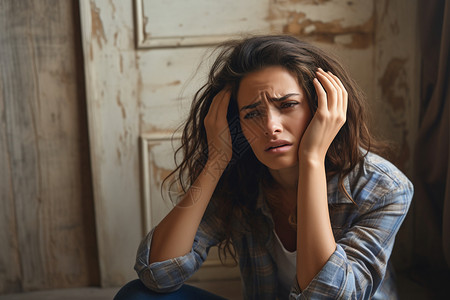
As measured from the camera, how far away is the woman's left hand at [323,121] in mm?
1043

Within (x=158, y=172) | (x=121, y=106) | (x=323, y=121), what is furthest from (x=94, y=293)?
(x=323, y=121)

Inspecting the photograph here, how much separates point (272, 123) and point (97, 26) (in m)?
0.99

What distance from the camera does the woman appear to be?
101cm

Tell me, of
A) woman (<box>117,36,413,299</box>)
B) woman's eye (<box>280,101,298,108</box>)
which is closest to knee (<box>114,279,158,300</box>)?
woman (<box>117,36,413,299</box>)

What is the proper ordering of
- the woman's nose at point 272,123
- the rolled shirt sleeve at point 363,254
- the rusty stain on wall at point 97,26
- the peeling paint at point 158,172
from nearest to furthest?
the rolled shirt sleeve at point 363,254 < the woman's nose at point 272,123 < the rusty stain on wall at point 97,26 < the peeling paint at point 158,172

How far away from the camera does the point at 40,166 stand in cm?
184

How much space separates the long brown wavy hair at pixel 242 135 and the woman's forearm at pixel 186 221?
102mm

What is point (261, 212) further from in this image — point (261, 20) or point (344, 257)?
point (261, 20)

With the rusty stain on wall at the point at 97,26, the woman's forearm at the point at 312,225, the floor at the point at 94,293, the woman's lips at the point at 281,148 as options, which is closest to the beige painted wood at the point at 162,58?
the rusty stain on wall at the point at 97,26

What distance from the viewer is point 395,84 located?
181 cm

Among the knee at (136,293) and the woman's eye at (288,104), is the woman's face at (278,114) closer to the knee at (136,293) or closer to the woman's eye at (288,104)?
the woman's eye at (288,104)

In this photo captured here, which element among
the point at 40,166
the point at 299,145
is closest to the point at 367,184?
the point at 299,145

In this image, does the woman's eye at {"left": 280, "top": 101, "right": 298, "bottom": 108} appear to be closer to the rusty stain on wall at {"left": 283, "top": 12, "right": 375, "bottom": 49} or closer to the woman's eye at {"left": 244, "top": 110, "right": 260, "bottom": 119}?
the woman's eye at {"left": 244, "top": 110, "right": 260, "bottom": 119}

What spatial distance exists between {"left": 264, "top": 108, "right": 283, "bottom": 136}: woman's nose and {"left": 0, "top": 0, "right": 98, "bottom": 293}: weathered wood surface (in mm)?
1008
